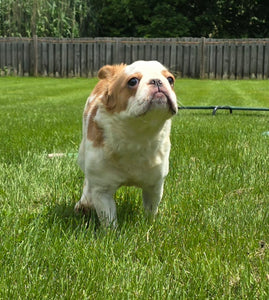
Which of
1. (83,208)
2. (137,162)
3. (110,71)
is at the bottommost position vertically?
(83,208)

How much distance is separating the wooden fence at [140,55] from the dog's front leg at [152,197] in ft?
51.9

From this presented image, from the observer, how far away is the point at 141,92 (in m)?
2.22

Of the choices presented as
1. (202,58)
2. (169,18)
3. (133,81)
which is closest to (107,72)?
(133,81)

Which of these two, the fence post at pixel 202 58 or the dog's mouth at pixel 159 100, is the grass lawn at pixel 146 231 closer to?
the dog's mouth at pixel 159 100

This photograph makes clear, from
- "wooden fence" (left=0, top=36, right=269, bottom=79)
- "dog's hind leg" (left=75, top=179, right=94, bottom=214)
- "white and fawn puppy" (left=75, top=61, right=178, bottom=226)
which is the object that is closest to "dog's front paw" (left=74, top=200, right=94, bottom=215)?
"dog's hind leg" (left=75, top=179, right=94, bottom=214)

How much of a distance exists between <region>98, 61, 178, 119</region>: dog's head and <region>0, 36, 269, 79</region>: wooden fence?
16026mm

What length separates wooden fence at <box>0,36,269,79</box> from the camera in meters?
18.2

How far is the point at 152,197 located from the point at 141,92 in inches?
28.0

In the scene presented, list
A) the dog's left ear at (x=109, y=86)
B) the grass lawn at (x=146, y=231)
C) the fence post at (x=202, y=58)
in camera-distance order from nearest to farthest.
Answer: the grass lawn at (x=146, y=231) < the dog's left ear at (x=109, y=86) < the fence post at (x=202, y=58)

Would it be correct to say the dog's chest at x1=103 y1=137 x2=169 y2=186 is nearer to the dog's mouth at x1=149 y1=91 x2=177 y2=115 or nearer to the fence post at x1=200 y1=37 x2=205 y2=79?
the dog's mouth at x1=149 y1=91 x2=177 y2=115

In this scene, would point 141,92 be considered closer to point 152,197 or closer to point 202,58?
point 152,197

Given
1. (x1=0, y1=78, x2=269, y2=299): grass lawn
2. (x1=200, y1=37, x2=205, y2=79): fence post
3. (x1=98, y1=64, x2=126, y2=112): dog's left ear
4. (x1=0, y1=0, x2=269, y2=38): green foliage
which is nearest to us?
(x1=0, y1=78, x2=269, y2=299): grass lawn

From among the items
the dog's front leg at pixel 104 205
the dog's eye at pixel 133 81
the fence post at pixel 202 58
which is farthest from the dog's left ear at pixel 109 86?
the fence post at pixel 202 58

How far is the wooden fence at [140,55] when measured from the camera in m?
18.2
